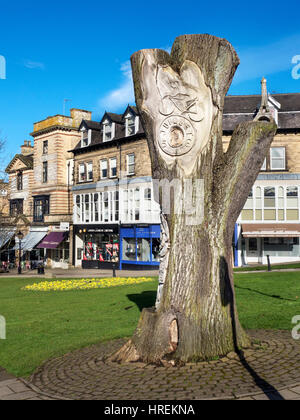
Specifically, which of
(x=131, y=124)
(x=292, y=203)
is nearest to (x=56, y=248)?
(x=131, y=124)

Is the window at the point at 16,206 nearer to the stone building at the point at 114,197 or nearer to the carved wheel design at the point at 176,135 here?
the stone building at the point at 114,197

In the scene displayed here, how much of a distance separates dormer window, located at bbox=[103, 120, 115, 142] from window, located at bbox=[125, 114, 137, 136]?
1.97 meters

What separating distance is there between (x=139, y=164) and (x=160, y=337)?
24.9m

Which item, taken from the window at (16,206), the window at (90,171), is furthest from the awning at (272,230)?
the window at (16,206)

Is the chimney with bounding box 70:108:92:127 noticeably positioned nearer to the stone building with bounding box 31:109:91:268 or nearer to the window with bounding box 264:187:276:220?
the stone building with bounding box 31:109:91:268

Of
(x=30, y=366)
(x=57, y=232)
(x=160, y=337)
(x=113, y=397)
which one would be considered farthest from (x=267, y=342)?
(x=57, y=232)

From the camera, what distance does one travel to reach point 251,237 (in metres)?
29.5

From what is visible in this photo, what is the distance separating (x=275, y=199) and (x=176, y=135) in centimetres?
2332

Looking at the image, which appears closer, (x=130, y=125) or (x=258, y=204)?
(x=258, y=204)

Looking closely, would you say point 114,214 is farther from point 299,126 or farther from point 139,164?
point 299,126

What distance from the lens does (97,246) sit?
35.3 metres

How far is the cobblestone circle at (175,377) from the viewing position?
5.34 meters

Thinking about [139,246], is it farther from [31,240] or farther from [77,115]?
[77,115]

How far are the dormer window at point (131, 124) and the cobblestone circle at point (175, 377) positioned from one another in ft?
84.7
